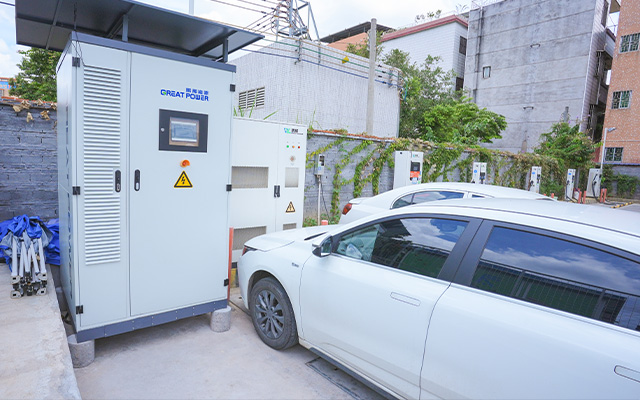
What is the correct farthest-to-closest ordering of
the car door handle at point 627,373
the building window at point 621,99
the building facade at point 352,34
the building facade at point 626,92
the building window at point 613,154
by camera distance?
1. the building facade at point 352,34
2. the building window at point 613,154
3. the building window at point 621,99
4. the building facade at point 626,92
5. the car door handle at point 627,373

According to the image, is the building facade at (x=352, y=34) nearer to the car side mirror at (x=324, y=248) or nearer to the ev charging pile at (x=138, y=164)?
the ev charging pile at (x=138, y=164)

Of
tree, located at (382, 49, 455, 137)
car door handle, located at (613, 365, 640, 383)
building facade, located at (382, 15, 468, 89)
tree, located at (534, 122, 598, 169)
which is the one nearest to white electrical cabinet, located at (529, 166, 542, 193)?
tree, located at (382, 49, 455, 137)

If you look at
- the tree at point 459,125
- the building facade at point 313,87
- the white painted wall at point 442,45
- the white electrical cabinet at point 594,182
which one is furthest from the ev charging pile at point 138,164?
the white painted wall at point 442,45

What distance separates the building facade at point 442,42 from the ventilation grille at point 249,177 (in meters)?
29.4

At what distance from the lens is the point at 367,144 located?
27.7ft

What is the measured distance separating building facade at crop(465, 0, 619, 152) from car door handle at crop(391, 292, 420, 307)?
92.9 ft

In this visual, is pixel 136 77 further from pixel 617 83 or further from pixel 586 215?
pixel 617 83

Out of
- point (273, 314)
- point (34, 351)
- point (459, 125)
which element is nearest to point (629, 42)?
point (459, 125)

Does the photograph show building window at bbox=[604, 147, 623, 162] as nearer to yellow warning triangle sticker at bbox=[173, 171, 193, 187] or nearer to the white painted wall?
the white painted wall

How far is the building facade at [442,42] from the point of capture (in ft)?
101

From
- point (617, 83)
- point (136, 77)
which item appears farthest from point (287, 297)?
point (617, 83)

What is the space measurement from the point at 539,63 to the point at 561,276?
3065 centimetres

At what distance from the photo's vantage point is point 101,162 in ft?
9.79

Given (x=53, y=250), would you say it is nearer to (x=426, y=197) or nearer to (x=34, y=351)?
(x=34, y=351)
